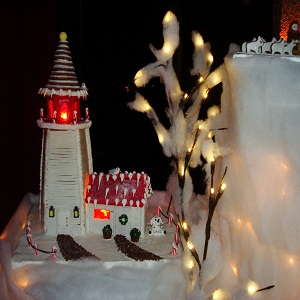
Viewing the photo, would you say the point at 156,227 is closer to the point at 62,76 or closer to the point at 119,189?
the point at 119,189

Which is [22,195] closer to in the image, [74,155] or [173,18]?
[74,155]

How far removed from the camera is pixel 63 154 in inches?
121

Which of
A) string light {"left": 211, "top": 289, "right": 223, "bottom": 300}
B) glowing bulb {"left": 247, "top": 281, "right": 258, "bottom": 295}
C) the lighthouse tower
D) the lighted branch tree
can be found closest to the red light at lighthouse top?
the lighthouse tower

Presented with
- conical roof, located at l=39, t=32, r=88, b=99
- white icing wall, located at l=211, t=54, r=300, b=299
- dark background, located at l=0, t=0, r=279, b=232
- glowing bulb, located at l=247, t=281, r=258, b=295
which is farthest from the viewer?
dark background, located at l=0, t=0, r=279, b=232

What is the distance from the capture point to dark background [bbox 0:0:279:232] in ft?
12.0

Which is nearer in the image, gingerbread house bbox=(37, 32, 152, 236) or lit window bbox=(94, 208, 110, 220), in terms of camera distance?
gingerbread house bbox=(37, 32, 152, 236)

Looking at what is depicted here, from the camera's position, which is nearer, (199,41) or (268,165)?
(268,165)

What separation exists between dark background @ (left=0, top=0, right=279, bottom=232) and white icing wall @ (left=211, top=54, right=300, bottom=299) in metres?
1.25

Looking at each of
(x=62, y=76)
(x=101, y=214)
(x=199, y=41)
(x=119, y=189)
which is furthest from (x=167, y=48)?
(x=101, y=214)

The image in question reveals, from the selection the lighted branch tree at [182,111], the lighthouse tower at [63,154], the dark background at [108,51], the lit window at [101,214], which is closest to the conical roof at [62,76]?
the lighthouse tower at [63,154]

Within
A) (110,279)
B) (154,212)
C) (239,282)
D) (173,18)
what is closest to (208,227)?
(239,282)

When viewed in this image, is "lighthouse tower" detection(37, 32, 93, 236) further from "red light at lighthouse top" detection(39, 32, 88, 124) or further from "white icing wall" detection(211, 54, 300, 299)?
"white icing wall" detection(211, 54, 300, 299)

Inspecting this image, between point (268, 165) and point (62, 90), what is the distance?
147 centimetres

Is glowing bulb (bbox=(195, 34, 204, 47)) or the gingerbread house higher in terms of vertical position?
glowing bulb (bbox=(195, 34, 204, 47))
